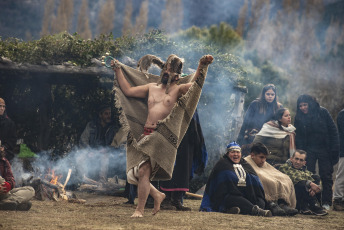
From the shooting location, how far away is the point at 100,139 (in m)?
11.2

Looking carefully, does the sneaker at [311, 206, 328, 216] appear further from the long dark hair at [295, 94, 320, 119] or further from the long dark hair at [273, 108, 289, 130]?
the long dark hair at [295, 94, 320, 119]

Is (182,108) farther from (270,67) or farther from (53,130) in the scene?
(270,67)

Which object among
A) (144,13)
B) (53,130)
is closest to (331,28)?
(144,13)

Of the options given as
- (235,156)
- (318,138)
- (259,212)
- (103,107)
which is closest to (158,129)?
(259,212)

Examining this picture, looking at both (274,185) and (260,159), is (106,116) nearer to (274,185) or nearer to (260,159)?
(260,159)

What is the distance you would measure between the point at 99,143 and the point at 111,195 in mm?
1596

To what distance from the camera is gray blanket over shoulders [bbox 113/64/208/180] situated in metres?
6.09

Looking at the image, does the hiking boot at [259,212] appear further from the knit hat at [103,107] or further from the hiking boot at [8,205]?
the knit hat at [103,107]

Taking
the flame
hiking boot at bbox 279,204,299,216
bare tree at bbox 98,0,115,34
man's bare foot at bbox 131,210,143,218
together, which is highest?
bare tree at bbox 98,0,115,34

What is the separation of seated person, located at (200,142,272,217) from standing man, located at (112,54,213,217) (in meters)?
1.35

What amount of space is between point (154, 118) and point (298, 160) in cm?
314

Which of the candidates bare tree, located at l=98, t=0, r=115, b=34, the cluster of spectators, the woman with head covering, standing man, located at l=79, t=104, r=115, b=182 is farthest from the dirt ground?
bare tree, located at l=98, t=0, r=115, b=34

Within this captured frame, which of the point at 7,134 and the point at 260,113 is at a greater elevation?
the point at 260,113

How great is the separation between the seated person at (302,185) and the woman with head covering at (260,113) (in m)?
1.19
